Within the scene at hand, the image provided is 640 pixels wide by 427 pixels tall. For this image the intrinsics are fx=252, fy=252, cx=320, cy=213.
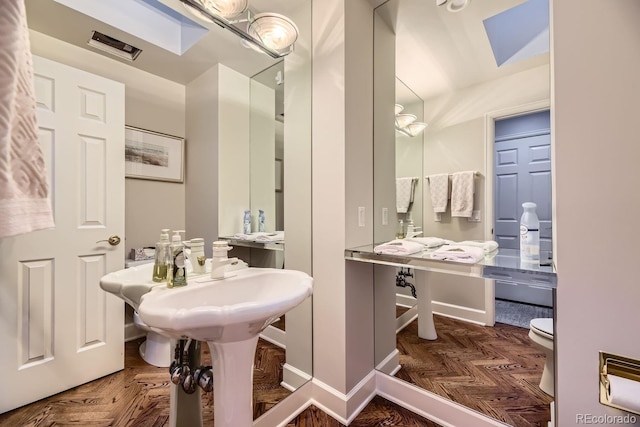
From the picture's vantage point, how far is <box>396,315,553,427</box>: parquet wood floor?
47.8 inches

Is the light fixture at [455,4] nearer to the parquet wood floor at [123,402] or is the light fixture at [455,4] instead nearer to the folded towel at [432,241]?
the folded towel at [432,241]

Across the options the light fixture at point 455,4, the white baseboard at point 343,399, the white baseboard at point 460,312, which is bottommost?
the white baseboard at point 343,399


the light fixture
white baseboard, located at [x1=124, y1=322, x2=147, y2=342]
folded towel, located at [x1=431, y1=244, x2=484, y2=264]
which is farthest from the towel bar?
the light fixture

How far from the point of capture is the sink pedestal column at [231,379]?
88 cm

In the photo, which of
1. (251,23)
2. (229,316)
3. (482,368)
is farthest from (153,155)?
(482,368)

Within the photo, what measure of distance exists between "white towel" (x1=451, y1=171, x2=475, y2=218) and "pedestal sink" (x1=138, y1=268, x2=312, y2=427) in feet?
3.59

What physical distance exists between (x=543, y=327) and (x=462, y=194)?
0.78 metres

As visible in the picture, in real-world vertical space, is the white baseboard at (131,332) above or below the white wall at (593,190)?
below

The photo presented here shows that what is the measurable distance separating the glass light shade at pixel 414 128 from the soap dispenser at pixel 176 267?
5.11 ft

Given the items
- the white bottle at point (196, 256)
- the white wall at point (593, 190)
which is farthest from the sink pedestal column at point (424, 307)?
the white bottle at point (196, 256)

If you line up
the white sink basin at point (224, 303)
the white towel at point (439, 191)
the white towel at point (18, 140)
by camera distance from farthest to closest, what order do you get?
the white towel at point (439, 191) → the white sink basin at point (224, 303) → the white towel at point (18, 140)

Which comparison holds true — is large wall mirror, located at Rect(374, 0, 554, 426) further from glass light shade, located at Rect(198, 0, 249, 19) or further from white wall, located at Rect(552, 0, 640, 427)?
glass light shade, located at Rect(198, 0, 249, 19)

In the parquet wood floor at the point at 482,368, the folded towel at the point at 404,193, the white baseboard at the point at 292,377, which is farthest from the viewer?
the folded towel at the point at 404,193

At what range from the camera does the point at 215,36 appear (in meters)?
1.28
